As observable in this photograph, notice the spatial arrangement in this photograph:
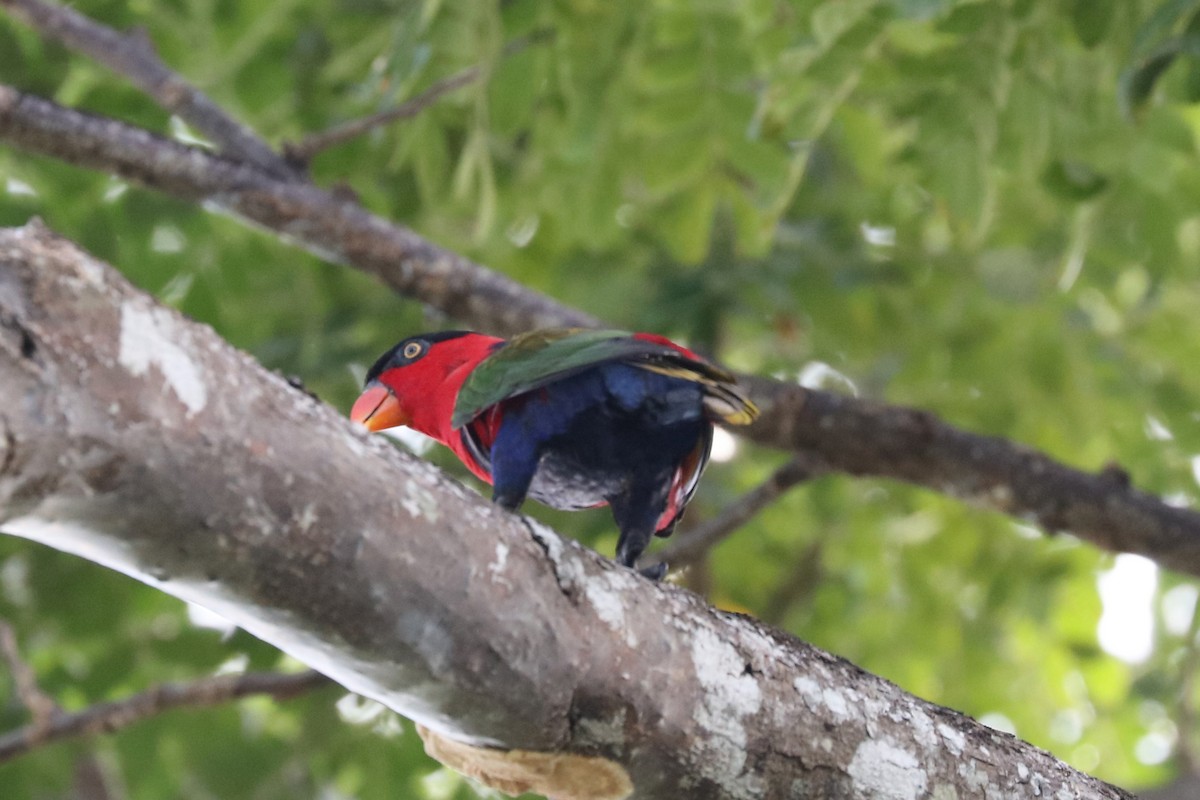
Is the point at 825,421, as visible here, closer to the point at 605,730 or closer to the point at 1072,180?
the point at 1072,180

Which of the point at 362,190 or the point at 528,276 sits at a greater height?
the point at 362,190

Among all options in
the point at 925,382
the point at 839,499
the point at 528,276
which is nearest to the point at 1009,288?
the point at 925,382

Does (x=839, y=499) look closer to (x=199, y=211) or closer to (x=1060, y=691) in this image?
(x=1060, y=691)

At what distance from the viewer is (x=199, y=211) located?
4324 millimetres

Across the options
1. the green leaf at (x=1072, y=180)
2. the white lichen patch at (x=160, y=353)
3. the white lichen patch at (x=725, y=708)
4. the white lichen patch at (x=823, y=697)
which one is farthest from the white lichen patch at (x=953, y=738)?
the green leaf at (x=1072, y=180)

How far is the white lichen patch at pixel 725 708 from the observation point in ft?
6.33

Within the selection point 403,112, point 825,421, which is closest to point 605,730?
point 825,421

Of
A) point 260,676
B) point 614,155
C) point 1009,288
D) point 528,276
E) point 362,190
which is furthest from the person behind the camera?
point 528,276

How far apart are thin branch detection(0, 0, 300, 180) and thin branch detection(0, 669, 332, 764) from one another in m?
1.60

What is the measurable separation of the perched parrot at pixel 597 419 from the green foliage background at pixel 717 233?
948mm

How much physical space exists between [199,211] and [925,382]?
9.43 ft

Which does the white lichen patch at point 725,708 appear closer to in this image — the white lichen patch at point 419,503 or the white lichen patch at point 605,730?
the white lichen patch at point 605,730

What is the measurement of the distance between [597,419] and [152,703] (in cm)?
186

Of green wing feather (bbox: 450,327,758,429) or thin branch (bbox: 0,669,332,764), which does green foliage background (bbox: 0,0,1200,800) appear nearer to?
thin branch (bbox: 0,669,332,764)
